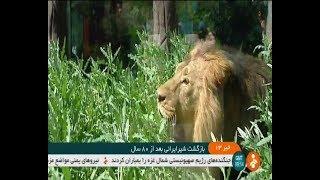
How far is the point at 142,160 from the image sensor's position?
2.82 meters

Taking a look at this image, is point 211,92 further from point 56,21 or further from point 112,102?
point 56,21

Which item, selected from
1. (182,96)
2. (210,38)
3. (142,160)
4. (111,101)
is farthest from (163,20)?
(142,160)

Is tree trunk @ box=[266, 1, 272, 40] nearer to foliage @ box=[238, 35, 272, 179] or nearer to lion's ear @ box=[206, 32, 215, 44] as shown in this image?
foliage @ box=[238, 35, 272, 179]

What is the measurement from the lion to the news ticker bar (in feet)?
0.33

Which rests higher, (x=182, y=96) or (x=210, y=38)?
(x=210, y=38)

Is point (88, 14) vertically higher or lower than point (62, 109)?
higher

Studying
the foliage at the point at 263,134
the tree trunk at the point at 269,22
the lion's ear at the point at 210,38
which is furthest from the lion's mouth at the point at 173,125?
the tree trunk at the point at 269,22

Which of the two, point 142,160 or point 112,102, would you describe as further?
point 112,102

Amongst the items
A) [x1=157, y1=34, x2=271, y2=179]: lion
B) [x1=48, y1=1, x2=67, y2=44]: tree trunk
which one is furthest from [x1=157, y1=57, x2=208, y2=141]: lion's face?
[x1=48, y1=1, x2=67, y2=44]: tree trunk

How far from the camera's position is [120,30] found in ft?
9.40
